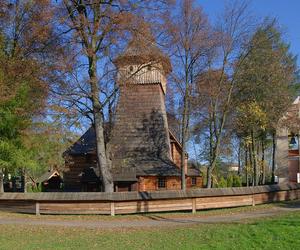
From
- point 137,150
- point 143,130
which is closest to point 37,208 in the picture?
point 137,150

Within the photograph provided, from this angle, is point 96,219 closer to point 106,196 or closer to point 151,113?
point 106,196

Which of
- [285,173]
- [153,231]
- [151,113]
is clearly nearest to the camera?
[153,231]

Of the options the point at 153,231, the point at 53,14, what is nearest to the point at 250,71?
the point at 53,14

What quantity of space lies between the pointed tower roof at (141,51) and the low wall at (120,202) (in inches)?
330

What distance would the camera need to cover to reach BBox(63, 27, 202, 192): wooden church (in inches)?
1428

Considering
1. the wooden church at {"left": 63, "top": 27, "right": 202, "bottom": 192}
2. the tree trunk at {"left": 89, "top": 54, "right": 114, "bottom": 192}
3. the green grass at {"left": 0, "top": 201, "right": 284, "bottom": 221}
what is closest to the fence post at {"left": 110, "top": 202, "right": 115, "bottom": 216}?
the green grass at {"left": 0, "top": 201, "right": 284, "bottom": 221}

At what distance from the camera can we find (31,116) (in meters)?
28.7

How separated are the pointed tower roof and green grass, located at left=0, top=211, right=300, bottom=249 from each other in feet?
40.0

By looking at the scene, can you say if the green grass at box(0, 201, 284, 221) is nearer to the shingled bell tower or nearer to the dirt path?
the dirt path

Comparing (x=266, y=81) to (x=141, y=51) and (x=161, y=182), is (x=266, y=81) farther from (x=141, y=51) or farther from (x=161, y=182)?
(x=141, y=51)

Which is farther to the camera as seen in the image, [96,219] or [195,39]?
[195,39]

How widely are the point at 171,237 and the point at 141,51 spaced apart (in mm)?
14064

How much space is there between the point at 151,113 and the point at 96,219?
20515mm

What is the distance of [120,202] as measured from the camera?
73.3 ft
